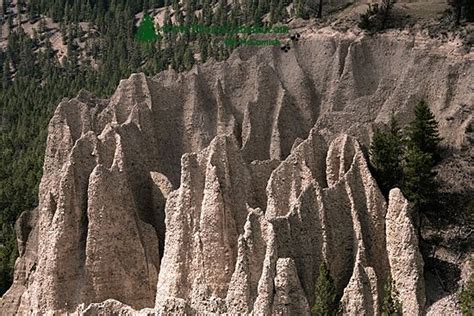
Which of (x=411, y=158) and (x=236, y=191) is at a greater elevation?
(x=411, y=158)

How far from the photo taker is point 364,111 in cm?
3500

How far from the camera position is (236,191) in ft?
82.9

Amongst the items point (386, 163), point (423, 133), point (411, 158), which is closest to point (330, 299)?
point (411, 158)

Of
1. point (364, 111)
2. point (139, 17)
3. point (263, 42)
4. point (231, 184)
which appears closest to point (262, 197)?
point (231, 184)

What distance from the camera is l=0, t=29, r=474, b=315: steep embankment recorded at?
2119 cm

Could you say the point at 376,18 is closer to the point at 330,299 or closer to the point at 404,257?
the point at 404,257

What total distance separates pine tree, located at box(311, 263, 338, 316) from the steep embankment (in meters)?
0.48

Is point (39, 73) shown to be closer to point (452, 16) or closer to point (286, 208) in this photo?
point (452, 16)

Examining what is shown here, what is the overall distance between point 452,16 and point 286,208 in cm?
2299

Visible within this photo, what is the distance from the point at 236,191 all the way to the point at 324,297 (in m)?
6.38

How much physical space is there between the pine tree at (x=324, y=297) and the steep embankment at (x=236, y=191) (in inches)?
18.8

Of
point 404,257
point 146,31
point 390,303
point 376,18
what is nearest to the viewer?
point 390,303

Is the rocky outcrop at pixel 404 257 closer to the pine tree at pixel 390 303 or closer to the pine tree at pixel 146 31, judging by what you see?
the pine tree at pixel 390 303

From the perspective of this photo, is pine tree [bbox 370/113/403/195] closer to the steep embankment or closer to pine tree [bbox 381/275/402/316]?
the steep embankment
